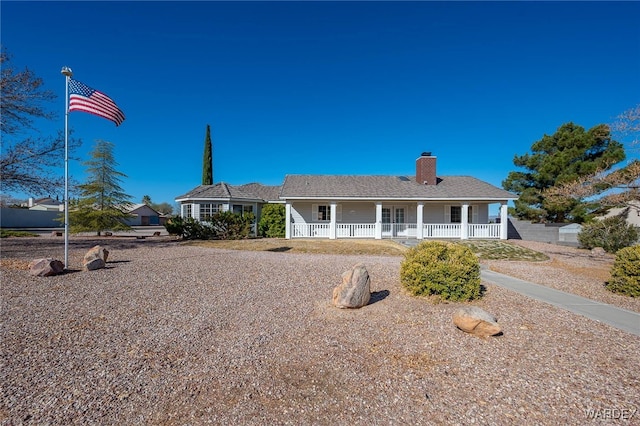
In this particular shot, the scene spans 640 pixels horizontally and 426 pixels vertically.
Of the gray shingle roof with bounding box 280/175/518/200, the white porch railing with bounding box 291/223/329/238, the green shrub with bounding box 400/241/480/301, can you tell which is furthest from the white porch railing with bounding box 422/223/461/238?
the green shrub with bounding box 400/241/480/301

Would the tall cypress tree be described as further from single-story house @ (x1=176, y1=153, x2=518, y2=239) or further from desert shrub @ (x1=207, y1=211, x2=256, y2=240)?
desert shrub @ (x1=207, y1=211, x2=256, y2=240)

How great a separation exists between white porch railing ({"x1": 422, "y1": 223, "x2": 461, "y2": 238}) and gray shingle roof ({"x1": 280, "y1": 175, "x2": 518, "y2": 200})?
6.16 ft

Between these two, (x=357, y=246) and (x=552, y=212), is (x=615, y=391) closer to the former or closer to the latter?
(x=357, y=246)

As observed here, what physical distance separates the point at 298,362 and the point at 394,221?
1676cm

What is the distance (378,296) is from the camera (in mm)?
6180

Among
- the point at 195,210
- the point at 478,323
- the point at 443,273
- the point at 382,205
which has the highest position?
the point at 382,205

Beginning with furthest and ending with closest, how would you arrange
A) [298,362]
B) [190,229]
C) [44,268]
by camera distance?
[190,229] < [44,268] < [298,362]

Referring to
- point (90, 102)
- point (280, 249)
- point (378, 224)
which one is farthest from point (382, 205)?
point (90, 102)

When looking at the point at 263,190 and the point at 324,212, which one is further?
the point at 263,190

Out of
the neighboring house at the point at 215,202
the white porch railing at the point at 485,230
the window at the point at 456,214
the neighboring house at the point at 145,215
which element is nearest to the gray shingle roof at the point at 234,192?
the neighboring house at the point at 215,202

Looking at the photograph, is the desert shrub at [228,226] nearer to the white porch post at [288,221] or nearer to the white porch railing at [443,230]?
the white porch post at [288,221]

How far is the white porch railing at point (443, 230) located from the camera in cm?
1817

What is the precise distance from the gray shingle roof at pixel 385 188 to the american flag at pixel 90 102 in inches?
Answer: 390

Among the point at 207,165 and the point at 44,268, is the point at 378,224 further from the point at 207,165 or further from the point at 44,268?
the point at 207,165
